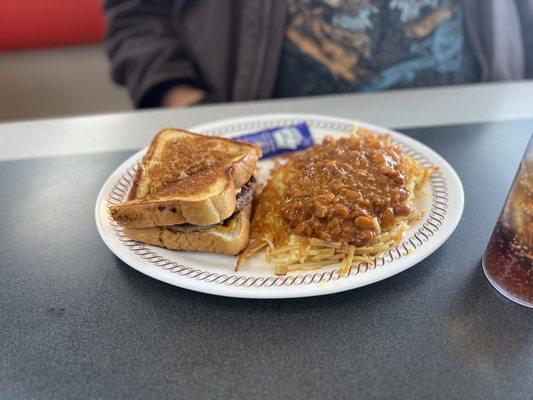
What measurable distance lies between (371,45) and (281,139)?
72 cm

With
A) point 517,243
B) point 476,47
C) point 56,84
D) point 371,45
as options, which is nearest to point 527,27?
point 476,47

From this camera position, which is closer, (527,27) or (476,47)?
(476,47)

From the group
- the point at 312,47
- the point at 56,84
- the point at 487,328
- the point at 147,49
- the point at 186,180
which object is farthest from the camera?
the point at 56,84

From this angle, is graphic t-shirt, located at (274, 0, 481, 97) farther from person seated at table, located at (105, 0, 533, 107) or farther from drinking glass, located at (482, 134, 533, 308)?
drinking glass, located at (482, 134, 533, 308)

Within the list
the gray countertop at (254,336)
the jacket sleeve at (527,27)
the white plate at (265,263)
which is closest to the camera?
the gray countertop at (254,336)

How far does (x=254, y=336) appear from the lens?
2.99ft

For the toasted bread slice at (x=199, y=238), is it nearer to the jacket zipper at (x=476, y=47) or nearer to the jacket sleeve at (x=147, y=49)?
the jacket sleeve at (x=147, y=49)

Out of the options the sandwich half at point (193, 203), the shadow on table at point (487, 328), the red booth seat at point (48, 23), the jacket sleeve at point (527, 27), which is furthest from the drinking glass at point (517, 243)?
the red booth seat at point (48, 23)

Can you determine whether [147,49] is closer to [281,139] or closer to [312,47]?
[312,47]

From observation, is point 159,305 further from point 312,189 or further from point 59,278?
point 312,189

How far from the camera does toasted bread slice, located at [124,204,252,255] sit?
1.07m

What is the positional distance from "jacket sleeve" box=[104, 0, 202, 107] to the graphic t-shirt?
20.7 inches

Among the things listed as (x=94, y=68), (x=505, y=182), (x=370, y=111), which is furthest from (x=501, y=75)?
(x=94, y=68)

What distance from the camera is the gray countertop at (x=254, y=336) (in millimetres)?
817
